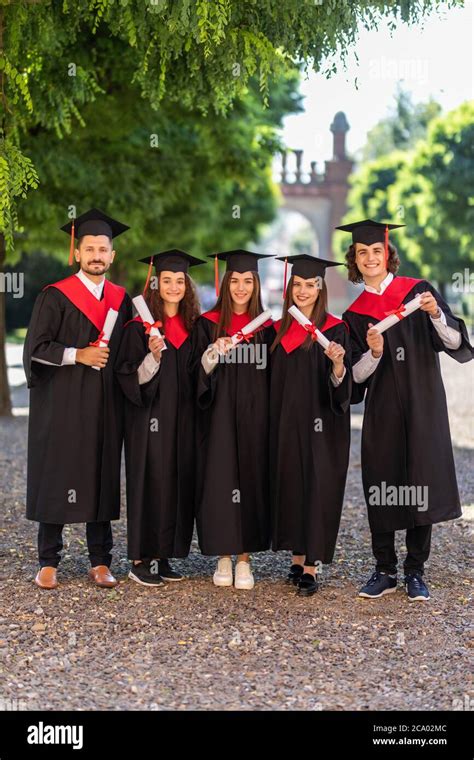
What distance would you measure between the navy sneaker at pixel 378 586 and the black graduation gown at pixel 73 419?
1.59 meters

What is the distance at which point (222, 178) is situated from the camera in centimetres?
1523

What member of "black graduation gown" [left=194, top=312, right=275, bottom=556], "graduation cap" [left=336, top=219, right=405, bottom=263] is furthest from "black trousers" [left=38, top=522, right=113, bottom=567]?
"graduation cap" [left=336, top=219, right=405, bottom=263]

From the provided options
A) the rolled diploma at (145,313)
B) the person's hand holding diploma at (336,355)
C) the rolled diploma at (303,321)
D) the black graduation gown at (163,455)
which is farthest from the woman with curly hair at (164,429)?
the person's hand holding diploma at (336,355)

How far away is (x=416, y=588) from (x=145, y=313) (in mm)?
2293

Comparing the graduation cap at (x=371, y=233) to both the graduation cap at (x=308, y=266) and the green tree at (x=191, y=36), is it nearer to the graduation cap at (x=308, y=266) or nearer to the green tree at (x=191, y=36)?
the graduation cap at (x=308, y=266)

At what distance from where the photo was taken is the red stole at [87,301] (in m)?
6.19

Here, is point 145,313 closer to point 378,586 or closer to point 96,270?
point 96,270

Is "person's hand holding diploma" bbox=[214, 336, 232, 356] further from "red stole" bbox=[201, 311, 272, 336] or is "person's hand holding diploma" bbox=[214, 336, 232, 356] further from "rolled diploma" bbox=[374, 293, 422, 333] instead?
"rolled diploma" bbox=[374, 293, 422, 333]

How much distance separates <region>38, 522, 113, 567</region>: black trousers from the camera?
6.31 meters

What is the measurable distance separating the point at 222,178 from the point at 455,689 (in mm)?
11368

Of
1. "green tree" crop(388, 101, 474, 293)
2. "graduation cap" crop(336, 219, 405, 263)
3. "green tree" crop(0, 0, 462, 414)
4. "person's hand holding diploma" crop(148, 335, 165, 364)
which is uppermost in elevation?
"green tree" crop(388, 101, 474, 293)

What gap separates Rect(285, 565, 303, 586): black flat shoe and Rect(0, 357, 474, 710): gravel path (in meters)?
0.11

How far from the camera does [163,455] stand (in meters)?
6.24
